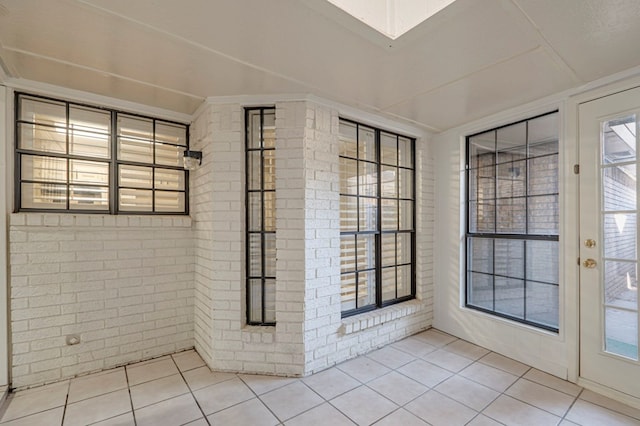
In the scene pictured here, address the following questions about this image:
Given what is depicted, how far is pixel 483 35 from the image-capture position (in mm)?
Answer: 1805

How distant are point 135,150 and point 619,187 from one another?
14.5 feet

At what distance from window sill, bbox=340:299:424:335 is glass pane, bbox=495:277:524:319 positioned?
872 millimetres

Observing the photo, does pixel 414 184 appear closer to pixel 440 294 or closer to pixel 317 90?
pixel 440 294

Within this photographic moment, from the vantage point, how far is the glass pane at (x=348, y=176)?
10.4ft

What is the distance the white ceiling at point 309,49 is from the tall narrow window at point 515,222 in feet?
1.89

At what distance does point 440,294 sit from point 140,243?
3589mm

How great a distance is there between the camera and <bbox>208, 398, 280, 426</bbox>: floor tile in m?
2.08

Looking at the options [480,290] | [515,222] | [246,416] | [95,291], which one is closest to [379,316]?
[480,290]

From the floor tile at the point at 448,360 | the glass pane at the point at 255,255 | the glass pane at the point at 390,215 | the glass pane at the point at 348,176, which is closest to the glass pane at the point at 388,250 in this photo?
the glass pane at the point at 390,215

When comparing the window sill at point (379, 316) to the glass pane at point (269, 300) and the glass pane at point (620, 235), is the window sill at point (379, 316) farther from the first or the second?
the glass pane at point (620, 235)

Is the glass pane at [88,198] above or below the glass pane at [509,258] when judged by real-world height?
above

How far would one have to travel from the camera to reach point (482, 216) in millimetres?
3457

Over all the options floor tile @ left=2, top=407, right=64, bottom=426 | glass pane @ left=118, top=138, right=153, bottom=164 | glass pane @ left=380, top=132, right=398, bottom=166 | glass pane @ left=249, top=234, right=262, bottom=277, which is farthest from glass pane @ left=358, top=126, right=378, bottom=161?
floor tile @ left=2, top=407, right=64, bottom=426

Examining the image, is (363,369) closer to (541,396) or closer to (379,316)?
Answer: (379,316)
